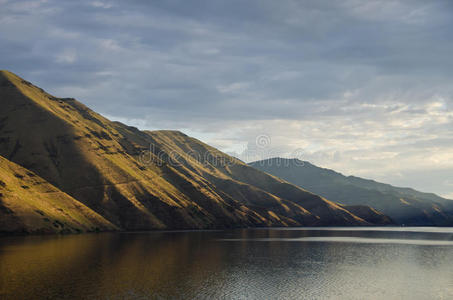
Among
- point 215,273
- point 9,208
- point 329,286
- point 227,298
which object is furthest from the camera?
point 9,208

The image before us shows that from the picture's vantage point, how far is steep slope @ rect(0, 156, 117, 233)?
160 m

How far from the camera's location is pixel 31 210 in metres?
171

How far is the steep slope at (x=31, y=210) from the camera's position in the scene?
525 ft

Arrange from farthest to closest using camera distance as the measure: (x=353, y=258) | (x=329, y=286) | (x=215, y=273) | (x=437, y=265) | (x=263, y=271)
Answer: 1. (x=353, y=258)
2. (x=437, y=265)
3. (x=263, y=271)
4. (x=215, y=273)
5. (x=329, y=286)

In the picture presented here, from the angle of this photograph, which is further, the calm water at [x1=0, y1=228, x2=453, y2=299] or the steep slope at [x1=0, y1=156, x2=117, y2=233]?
the steep slope at [x1=0, y1=156, x2=117, y2=233]

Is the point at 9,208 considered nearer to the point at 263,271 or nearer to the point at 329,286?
the point at 263,271

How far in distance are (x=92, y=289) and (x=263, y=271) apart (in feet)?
129

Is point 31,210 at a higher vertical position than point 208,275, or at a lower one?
higher

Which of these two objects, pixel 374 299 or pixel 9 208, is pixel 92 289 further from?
pixel 9 208

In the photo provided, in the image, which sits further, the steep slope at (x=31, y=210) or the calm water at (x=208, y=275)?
the steep slope at (x=31, y=210)

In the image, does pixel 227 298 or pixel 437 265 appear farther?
pixel 437 265

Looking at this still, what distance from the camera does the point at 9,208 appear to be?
163 meters

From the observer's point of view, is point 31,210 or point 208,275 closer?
point 208,275

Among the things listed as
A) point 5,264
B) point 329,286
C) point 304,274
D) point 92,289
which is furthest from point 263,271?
point 5,264
